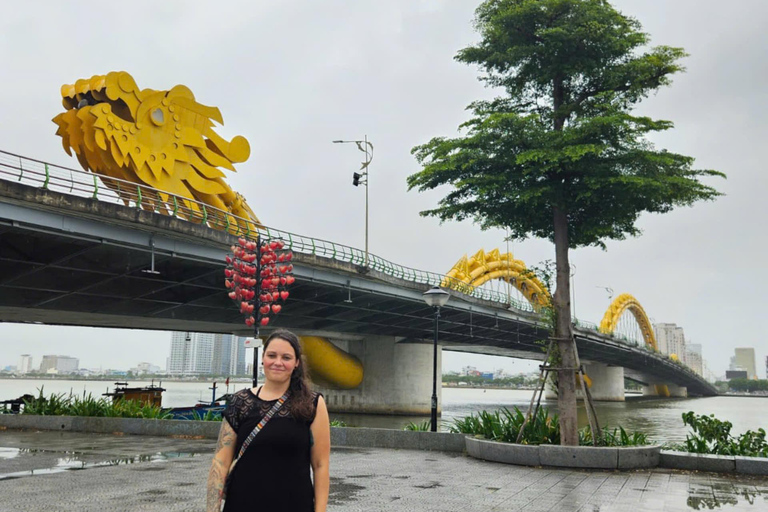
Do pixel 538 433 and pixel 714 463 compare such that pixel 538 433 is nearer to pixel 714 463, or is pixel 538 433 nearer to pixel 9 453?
pixel 714 463

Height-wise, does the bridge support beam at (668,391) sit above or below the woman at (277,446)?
below

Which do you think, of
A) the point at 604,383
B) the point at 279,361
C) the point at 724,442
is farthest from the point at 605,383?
the point at 279,361

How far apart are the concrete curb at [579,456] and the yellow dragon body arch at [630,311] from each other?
101 meters

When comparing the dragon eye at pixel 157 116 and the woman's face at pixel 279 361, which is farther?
the dragon eye at pixel 157 116

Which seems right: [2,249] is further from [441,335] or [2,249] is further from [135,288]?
[441,335]

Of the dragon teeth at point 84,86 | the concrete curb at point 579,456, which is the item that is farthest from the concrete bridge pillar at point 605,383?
the concrete curb at point 579,456

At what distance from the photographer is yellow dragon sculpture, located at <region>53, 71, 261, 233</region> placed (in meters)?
32.1

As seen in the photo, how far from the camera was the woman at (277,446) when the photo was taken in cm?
355

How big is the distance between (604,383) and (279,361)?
98094 millimetres

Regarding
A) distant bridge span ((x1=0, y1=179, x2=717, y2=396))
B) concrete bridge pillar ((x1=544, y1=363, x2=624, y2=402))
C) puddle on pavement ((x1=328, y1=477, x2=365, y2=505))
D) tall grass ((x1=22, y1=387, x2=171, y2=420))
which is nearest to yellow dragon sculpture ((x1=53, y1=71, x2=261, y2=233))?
distant bridge span ((x1=0, y1=179, x2=717, y2=396))

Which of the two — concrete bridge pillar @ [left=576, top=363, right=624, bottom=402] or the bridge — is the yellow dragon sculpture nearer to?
the bridge

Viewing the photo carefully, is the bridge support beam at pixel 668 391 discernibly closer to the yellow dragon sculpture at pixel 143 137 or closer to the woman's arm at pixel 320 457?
the yellow dragon sculpture at pixel 143 137

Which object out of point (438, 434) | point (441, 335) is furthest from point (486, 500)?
point (441, 335)

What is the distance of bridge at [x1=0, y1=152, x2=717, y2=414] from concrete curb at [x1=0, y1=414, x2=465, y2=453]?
4.01m
